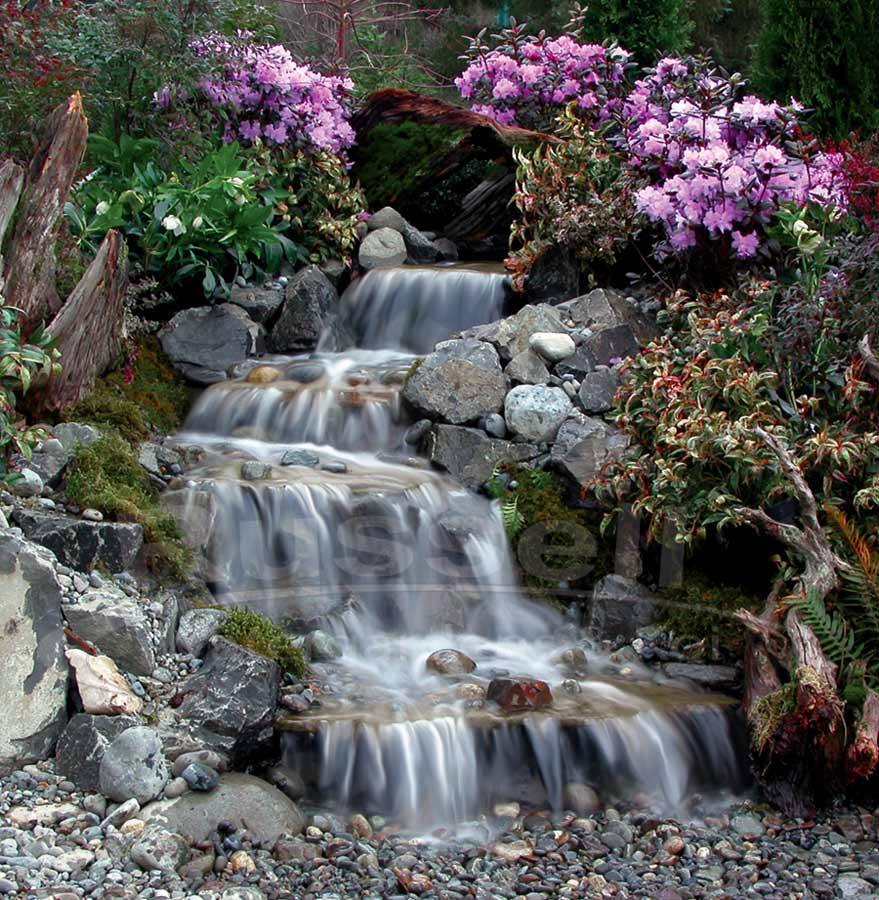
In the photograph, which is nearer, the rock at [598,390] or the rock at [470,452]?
the rock at [470,452]

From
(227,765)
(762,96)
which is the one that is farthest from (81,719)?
(762,96)

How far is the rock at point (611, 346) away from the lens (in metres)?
6.86

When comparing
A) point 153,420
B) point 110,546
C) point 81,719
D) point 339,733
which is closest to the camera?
point 81,719

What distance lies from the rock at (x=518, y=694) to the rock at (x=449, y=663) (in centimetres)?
35

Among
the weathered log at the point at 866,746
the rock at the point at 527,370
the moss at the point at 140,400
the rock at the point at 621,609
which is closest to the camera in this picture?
the weathered log at the point at 866,746

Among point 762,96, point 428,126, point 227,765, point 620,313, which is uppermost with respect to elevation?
point 762,96

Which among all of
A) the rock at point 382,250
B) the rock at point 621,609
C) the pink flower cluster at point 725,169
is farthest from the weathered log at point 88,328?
the pink flower cluster at point 725,169

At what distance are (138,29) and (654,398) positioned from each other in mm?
4489

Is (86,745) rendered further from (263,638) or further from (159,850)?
(263,638)

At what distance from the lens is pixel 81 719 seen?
420 cm

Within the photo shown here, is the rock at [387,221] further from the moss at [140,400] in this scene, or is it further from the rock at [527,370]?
the rock at [527,370]

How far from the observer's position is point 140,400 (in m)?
6.79

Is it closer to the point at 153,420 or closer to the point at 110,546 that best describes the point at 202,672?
the point at 110,546

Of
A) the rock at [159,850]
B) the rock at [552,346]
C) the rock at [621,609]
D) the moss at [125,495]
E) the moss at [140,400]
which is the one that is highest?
the rock at [552,346]
